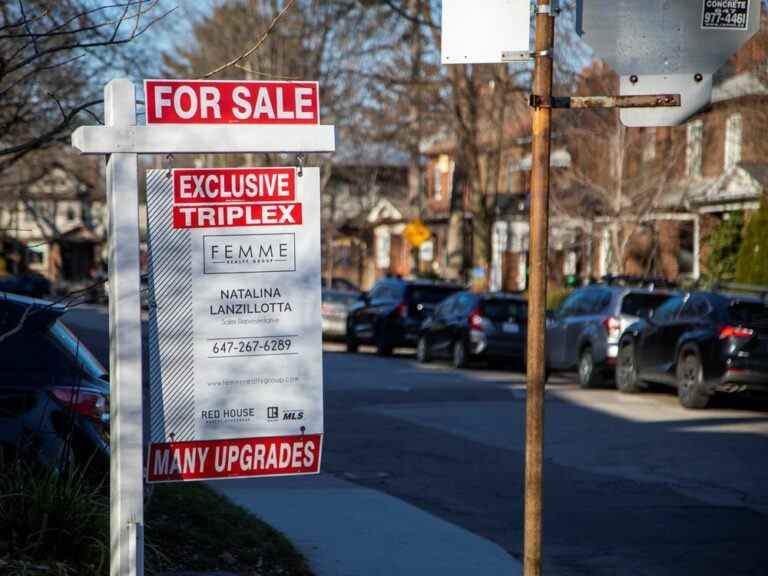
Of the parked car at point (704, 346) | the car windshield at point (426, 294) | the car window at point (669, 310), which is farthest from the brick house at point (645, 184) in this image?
the parked car at point (704, 346)

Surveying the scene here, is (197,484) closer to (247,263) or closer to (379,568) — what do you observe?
(379,568)

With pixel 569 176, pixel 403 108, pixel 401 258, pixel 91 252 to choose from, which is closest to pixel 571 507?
pixel 569 176

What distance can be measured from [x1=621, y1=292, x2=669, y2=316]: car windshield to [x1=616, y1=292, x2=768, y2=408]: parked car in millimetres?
1309

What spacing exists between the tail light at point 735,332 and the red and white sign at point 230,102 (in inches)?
483

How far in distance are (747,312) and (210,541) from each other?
435 inches

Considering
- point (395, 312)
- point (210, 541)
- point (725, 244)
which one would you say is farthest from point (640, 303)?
point (210, 541)

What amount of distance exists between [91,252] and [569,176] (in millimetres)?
61111

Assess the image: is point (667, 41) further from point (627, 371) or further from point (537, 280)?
point (627, 371)

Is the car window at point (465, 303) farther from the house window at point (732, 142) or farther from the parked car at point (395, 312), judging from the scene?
the house window at point (732, 142)

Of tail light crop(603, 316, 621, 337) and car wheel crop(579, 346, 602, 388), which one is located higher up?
tail light crop(603, 316, 621, 337)

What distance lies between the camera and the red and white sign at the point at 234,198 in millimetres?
5137

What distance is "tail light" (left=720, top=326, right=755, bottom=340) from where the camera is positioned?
16.4 metres

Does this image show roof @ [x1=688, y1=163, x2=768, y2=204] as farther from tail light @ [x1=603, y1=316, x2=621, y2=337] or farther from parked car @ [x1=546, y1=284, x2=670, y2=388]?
tail light @ [x1=603, y1=316, x2=621, y2=337]

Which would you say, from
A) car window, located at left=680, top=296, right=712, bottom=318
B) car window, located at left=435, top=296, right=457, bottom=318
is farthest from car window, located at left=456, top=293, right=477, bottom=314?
car window, located at left=680, top=296, right=712, bottom=318
